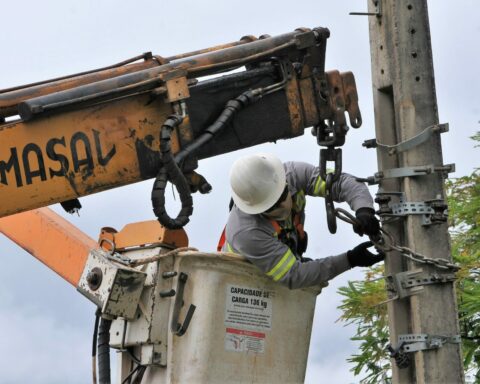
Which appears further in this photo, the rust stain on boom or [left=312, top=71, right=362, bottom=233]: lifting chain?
[left=312, top=71, right=362, bottom=233]: lifting chain

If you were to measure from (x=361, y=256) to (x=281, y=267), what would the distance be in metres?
0.51

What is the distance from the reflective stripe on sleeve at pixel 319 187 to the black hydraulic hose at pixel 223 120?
2.91ft

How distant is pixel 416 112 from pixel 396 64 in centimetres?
34

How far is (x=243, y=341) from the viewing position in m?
6.85

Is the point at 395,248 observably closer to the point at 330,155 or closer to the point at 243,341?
the point at 330,155

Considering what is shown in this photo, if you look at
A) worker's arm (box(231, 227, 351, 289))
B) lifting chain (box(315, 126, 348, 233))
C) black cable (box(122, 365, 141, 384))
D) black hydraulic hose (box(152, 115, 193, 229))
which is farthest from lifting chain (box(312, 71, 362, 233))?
black cable (box(122, 365, 141, 384))

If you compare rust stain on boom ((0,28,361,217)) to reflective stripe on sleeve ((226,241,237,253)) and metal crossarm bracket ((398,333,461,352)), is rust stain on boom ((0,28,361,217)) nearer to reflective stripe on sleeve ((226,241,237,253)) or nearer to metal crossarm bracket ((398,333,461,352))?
reflective stripe on sleeve ((226,241,237,253))

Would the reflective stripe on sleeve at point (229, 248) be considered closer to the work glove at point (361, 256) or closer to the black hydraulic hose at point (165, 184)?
the work glove at point (361, 256)

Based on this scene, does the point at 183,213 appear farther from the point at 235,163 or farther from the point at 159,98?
the point at 235,163

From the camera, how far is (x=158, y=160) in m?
6.42

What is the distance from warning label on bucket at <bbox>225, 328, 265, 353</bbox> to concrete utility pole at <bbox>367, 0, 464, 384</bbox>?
0.87 metres

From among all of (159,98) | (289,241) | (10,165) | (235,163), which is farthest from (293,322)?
(10,165)

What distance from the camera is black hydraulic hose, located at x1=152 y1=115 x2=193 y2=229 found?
20.2 ft

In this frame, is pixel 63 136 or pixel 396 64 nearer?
pixel 63 136
